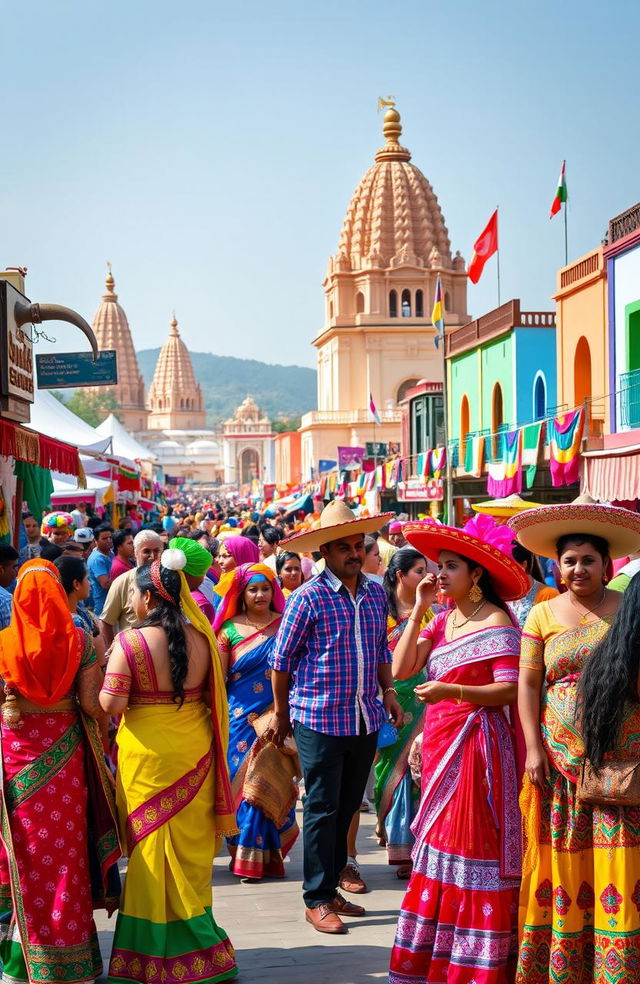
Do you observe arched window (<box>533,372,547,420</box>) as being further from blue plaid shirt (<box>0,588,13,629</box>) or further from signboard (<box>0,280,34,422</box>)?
blue plaid shirt (<box>0,588,13,629</box>)

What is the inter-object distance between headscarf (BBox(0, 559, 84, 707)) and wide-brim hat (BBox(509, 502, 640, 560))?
1.68 m

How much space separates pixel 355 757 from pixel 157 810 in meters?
1.06

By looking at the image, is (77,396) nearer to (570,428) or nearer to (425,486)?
(425,486)

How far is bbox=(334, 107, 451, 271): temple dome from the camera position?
62.4 meters

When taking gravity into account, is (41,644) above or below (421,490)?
below

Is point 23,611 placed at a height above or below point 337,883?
above

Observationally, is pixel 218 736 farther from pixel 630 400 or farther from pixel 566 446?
pixel 630 400

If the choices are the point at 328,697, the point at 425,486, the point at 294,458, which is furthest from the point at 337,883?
the point at 294,458

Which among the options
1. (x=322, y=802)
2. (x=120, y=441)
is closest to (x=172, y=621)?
(x=322, y=802)

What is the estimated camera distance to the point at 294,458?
75.2 m

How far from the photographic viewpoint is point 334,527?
4930 millimetres

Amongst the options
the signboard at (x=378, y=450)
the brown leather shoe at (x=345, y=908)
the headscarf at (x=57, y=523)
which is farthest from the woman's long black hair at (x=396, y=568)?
the signboard at (x=378, y=450)

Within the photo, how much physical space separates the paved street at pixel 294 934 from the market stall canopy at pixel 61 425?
970cm

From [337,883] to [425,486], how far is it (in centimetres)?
2199
